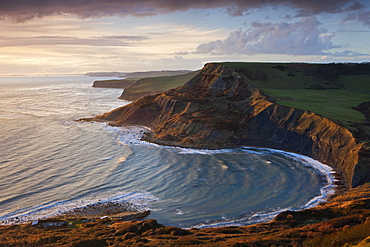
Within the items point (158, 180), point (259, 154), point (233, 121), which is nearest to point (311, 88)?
point (233, 121)

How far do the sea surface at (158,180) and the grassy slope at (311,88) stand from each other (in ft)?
45.2

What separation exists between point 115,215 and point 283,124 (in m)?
39.3

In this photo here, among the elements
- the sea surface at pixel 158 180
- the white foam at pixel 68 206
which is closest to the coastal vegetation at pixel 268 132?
the white foam at pixel 68 206

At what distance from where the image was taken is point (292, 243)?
23.2 metres

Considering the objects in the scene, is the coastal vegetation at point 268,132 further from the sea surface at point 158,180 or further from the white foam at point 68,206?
the sea surface at point 158,180

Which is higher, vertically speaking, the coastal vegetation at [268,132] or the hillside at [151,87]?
the hillside at [151,87]

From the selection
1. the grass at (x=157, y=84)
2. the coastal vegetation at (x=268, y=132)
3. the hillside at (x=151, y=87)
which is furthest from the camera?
the grass at (x=157, y=84)

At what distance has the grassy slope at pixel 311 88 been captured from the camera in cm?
6450

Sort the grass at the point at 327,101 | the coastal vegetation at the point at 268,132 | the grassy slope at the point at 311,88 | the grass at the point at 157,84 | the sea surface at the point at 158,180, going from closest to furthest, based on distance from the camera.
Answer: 1. the coastal vegetation at the point at 268,132
2. the sea surface at the point at 158,180
3. the grass at the point at 327,101
4. the grassy slope at the point at 311,88
5. the grass at the point at 157,84

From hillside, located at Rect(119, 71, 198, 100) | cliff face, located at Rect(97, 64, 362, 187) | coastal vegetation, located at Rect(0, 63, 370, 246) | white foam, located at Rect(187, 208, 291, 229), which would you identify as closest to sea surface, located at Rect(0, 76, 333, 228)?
white foam, located at Rect(187, 208, 291, 229)

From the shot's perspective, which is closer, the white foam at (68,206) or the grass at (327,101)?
the white foam at (68,206)

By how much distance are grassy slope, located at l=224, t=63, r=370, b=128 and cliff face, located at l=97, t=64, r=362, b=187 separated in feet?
12.4

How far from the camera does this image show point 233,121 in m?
68.3

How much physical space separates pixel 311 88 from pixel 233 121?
3253 cm
